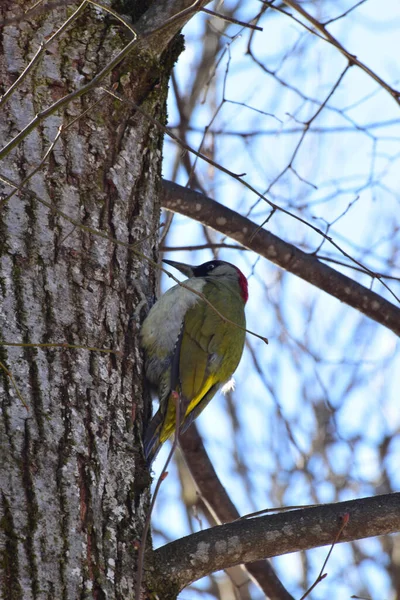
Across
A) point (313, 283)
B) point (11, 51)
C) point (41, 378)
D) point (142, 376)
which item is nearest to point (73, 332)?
point (41, 378)

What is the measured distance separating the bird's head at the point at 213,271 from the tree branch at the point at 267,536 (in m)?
2.79

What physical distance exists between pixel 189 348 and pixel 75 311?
60.3 inches

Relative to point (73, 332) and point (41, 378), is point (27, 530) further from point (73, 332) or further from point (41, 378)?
point (73, 332)

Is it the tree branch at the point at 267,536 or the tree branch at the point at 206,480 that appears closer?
the tree branch at the point at 267,536

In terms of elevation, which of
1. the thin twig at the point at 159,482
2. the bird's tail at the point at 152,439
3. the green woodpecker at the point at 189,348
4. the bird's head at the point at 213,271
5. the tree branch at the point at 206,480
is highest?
the bird's head at the point at 213,271

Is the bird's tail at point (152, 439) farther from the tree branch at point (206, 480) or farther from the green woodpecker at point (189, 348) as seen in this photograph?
the tree branch at point (206, 480)

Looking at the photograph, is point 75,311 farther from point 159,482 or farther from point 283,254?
point 283,254

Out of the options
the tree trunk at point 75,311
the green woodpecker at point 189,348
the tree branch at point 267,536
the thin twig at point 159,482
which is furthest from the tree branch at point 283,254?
the thin twig at point 159,482

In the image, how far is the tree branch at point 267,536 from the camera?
8.47 feet

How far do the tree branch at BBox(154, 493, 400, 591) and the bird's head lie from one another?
9.16 ft

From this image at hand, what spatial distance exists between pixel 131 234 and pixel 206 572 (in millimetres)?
1419

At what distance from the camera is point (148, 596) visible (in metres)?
2.54

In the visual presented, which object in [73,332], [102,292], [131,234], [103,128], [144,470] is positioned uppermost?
[103,128]

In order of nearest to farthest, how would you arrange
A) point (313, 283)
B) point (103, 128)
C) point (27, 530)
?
point (27, 530) → point (103, 128) → point (313, 283)
